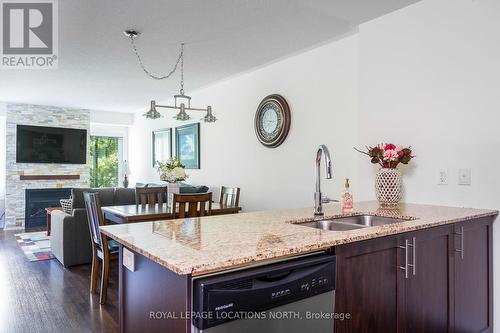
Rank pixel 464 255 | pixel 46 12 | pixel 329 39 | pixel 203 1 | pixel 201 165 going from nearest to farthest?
pixel 464 255 → pixel 203 1 → pixel 46 12 → pixel 329 39 → pixel 201 165

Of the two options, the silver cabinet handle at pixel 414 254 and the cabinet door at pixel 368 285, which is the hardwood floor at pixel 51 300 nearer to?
the cabinet door at pixel 368 285

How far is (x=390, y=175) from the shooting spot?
2.49 m

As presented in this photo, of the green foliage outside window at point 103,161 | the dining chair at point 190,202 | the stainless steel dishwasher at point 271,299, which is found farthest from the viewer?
the green foliage outside window at point 103,161

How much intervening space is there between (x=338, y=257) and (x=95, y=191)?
3.63m

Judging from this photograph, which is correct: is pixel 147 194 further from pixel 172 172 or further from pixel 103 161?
pixel 103 161

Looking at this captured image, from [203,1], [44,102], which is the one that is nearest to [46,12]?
[203,1]

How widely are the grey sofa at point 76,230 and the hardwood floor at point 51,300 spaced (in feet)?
0.42

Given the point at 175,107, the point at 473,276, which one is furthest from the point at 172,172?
the point at 473,276

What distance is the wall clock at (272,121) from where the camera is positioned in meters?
4.04

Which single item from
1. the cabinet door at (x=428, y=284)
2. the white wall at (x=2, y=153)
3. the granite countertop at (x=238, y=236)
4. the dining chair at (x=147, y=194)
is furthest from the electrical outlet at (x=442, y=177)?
the white wall at (x=2, y=153)

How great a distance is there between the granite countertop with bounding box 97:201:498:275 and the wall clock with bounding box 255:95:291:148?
6.67 ft

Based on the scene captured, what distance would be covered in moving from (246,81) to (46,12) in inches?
99.9

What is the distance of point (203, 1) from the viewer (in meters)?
2.61

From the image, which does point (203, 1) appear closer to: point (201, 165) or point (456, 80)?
point (456, 80)
